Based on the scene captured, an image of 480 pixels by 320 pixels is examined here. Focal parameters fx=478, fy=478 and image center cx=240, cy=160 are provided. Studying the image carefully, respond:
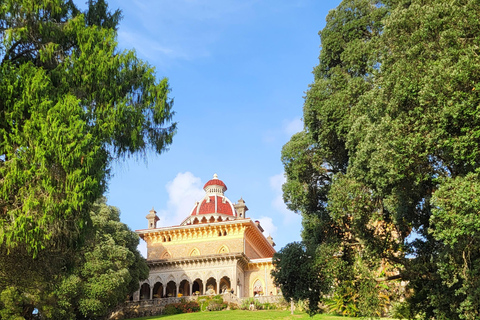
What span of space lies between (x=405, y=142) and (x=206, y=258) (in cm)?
3556

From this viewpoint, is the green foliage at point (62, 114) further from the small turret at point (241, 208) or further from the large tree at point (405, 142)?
the small turret at point (241, 208)

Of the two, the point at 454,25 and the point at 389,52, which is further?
the point at 389,52

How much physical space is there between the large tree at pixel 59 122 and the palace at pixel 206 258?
101 feet

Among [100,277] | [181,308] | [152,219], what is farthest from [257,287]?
[100,277]

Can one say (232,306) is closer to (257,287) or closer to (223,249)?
(257,287)

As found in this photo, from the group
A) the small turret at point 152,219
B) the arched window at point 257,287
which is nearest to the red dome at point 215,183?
the small turret at point 152,219

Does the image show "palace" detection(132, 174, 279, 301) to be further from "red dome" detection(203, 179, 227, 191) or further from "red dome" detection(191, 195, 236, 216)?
"red dome" detection(203, 179, 227, 191)

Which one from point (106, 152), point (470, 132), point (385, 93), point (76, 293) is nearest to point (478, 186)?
point (470, 132)

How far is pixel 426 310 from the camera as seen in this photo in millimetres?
12820

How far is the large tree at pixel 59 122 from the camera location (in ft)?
32.5

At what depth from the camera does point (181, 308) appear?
36188mm

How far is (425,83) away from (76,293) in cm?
2464

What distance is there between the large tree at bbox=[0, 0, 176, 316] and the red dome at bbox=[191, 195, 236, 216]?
37405mm

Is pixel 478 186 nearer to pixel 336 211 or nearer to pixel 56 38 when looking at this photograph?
pixel 336 211
